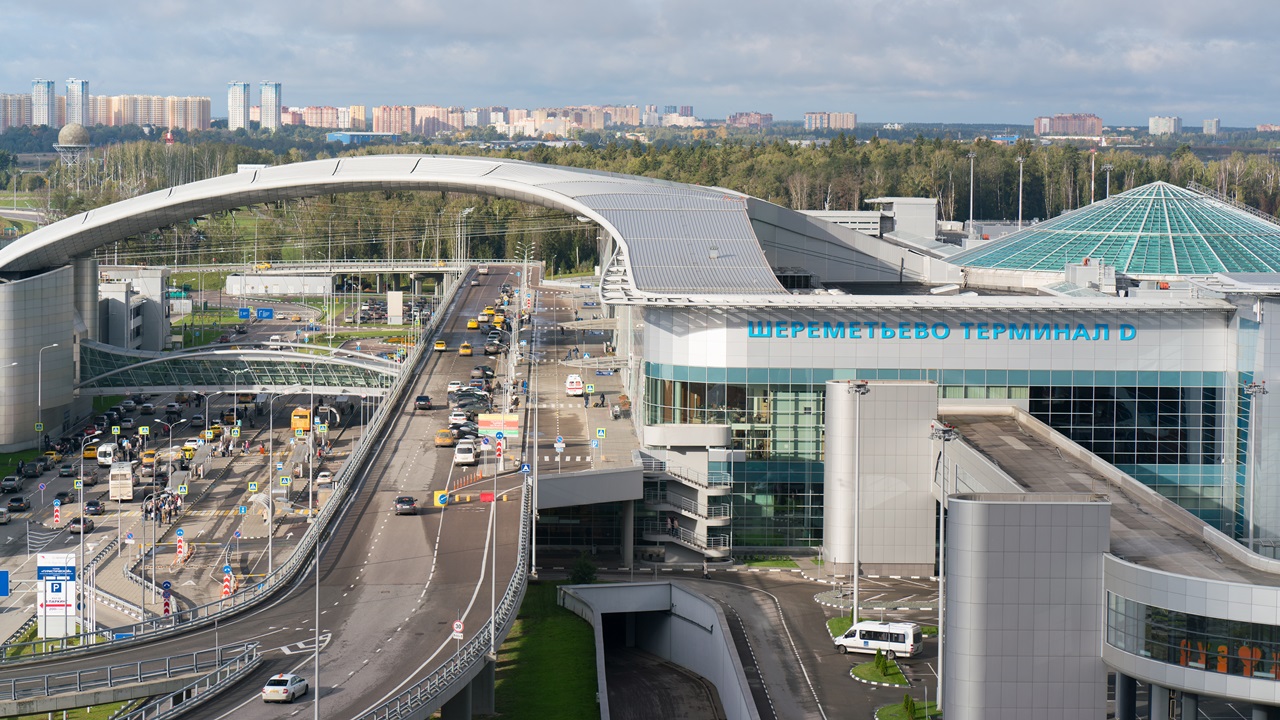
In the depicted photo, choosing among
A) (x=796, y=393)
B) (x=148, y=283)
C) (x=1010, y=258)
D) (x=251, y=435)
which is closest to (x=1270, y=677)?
(x=796, y=393)

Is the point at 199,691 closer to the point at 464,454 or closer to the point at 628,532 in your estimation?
the point at 628,532

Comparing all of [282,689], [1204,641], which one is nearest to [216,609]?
[282,689]

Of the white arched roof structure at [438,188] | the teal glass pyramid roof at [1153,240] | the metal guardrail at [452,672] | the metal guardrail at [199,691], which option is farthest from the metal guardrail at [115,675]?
the teal glass pyramid roof at [1153,240]

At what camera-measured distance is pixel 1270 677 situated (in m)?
47.6

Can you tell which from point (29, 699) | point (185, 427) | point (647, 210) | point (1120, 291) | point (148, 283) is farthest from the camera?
point (148, 283)

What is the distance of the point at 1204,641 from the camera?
48.3 m

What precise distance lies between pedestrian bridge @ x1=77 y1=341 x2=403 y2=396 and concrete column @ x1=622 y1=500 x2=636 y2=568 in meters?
39.5

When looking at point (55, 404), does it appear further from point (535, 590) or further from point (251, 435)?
point (535, 590)

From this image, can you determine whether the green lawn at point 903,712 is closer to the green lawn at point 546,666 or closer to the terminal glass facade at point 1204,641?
the terminal glass facade at point 1204,641

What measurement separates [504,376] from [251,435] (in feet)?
64.0

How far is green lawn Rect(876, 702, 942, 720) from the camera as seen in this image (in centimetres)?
5666

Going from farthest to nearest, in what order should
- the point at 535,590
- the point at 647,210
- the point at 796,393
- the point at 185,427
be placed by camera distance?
the point at 185,427 → the point at 647,210 → the point at 796,393 → the point at 535,590

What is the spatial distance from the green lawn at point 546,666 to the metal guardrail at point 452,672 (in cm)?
327

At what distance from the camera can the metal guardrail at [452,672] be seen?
50.6 m
